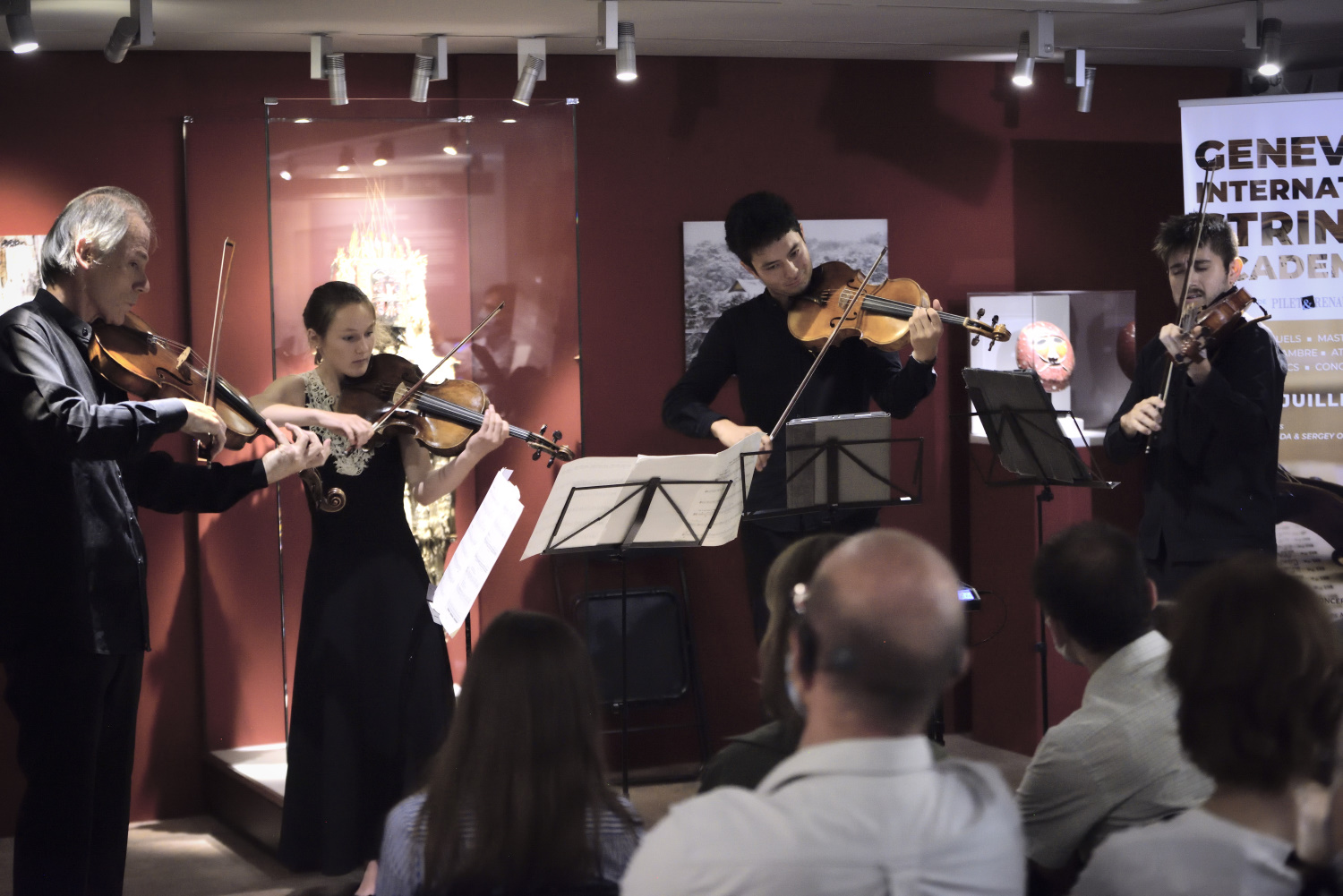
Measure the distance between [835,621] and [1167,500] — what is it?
2.56m

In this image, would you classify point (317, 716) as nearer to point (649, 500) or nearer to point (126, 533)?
point (126, 533)

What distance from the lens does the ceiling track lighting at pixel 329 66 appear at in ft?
12.2

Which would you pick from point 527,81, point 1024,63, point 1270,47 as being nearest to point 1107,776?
point 527,81

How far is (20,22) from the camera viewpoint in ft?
10.5

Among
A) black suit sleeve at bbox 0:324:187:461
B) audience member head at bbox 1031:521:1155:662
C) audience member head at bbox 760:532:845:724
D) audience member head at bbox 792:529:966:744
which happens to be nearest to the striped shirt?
audience member head at bbox 760:532:845:724

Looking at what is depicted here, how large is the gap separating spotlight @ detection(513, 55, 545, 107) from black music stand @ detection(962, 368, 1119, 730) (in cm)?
153

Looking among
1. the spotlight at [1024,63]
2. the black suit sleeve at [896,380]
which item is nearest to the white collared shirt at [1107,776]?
the black suit sleeve at [896,380]

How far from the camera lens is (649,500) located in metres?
3.00

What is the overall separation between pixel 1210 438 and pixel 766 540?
1191mm

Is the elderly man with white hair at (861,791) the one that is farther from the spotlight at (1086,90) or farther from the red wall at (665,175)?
the spotlight at (1086,90)

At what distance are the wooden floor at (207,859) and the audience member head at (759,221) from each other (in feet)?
5.68

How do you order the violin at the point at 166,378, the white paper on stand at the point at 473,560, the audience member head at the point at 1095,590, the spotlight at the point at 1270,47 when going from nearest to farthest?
the audience member head at the point at 1095,590 < the violin at the point at 166,378 < the white paper on stand at the point at 473,560 < the spotlight at the point at 1270,47

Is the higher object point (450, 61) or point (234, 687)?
point (450, 61)

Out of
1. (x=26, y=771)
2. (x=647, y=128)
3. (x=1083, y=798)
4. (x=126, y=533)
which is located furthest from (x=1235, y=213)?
(x=26, y=771)
